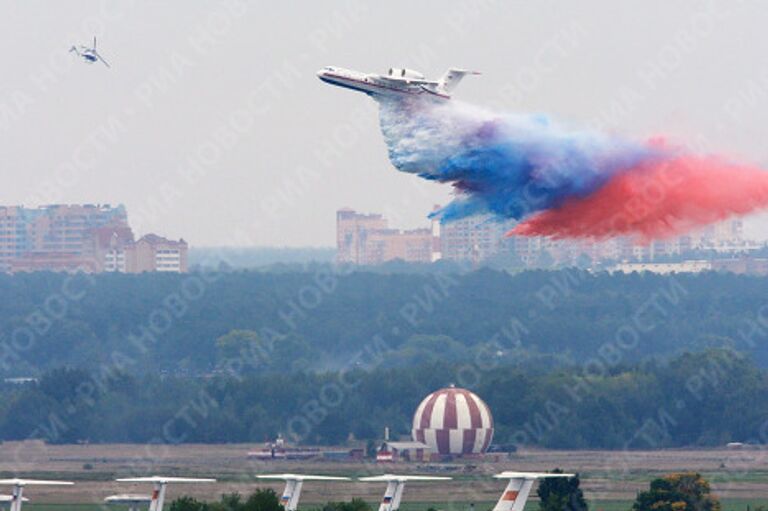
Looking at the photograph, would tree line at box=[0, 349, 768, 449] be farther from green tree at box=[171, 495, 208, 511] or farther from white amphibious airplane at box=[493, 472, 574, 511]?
green tree at box=[171, 495, 208, 511]

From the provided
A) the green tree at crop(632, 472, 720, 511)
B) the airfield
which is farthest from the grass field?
the green tree at crop(632, 472, 720, 511)

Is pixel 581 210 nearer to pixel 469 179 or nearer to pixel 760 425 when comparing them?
pixel 469 179

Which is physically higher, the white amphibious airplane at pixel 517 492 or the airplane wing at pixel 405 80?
the airplane wing at pixel 405 80

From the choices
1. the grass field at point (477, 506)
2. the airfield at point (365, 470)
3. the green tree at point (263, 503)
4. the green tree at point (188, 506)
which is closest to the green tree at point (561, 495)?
the grass field at point (477, 506)

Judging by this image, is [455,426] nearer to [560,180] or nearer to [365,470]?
[365,470]

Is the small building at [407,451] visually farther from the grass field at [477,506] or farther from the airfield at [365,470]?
the grass field at [477,506]

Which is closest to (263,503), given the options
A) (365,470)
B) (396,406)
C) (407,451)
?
(365,470)
